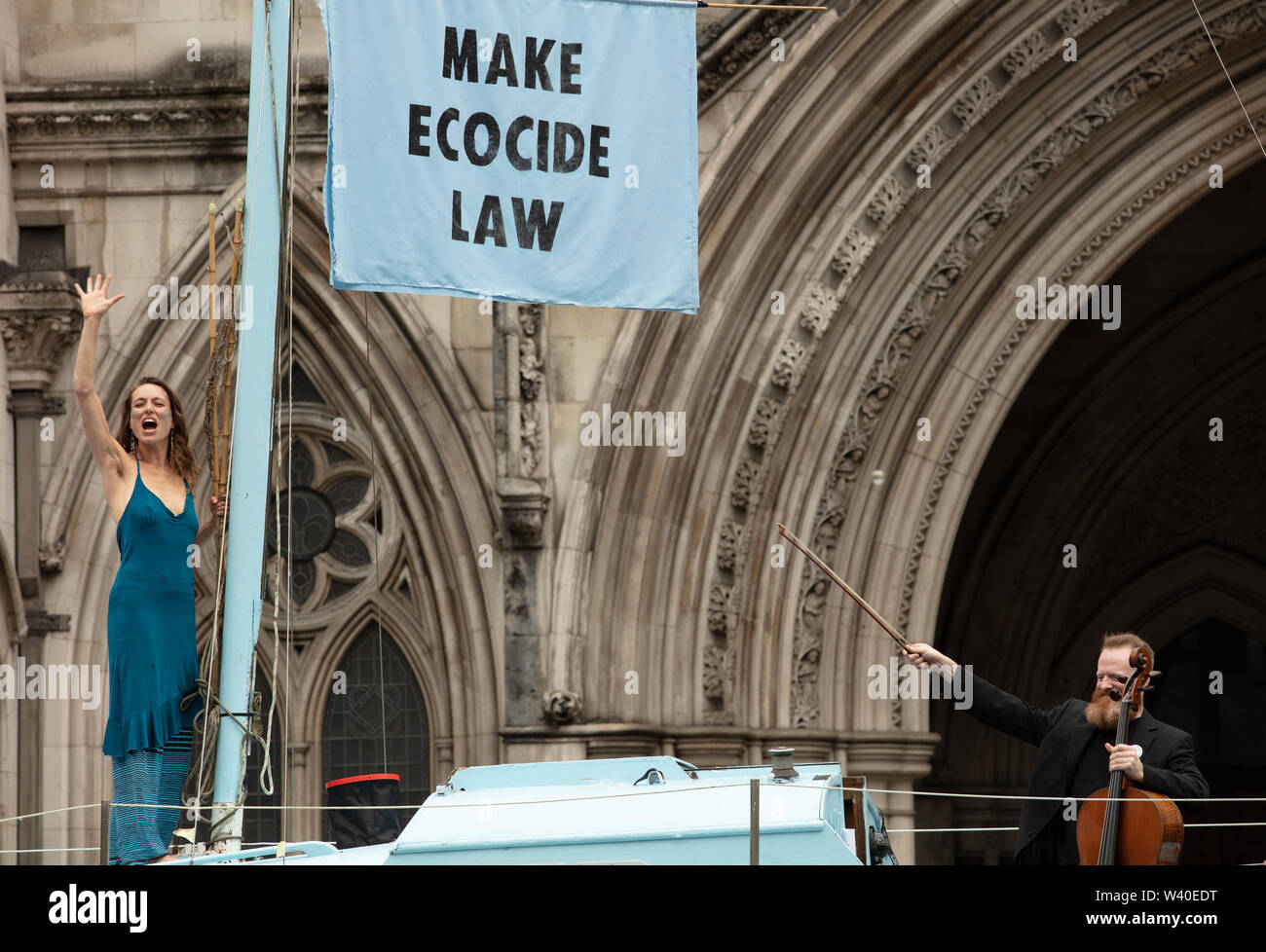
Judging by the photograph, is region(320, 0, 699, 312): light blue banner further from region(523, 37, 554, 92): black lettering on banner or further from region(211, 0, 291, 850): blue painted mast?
region(211, 0, 291, 850): blue painted mast

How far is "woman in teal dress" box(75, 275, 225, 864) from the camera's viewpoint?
21.6 ft

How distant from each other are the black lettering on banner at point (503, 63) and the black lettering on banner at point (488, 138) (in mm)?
174

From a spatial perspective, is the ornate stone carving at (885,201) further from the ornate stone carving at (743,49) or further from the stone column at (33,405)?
the stone column at (33,405)

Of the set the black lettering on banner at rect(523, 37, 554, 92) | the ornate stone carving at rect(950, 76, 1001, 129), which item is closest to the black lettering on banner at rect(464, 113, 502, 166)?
the black lettering on banner at rect(523, 37, 554, 92)

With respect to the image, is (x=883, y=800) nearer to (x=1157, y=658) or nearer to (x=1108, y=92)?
(x=1108, y=92)

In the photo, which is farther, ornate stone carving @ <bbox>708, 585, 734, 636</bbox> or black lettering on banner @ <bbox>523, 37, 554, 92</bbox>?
ornate stone carving @ <bbox>708, 585, 734, 636</bbox>

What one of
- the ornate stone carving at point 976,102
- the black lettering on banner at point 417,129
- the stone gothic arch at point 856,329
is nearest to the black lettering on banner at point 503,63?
the black lettering on banner at point 417,129

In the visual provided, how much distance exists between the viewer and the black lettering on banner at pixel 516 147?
7.23 metres

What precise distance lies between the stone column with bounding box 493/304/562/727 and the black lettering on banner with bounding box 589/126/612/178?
3.58 metres

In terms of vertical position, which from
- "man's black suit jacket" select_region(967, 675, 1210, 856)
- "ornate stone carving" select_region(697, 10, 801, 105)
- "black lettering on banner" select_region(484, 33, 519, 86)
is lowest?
"man's black suit jacket" select_region(967, 675, 1210, 856)

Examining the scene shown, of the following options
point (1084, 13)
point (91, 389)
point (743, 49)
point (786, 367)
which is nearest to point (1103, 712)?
point (91, 389)

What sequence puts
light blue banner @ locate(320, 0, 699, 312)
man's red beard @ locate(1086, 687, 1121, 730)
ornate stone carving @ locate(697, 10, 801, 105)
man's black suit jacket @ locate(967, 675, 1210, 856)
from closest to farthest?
man's black suit jacket @ locate(967, 675, 1210, 856)
man's red beard @ locate(1086, 687, 1121, 730)
light blue banner @ locate(320, 0, 699, 312)
ornate stone carving @ locate(697, 10, 801, 105)

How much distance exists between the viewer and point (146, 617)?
6.62 metres
